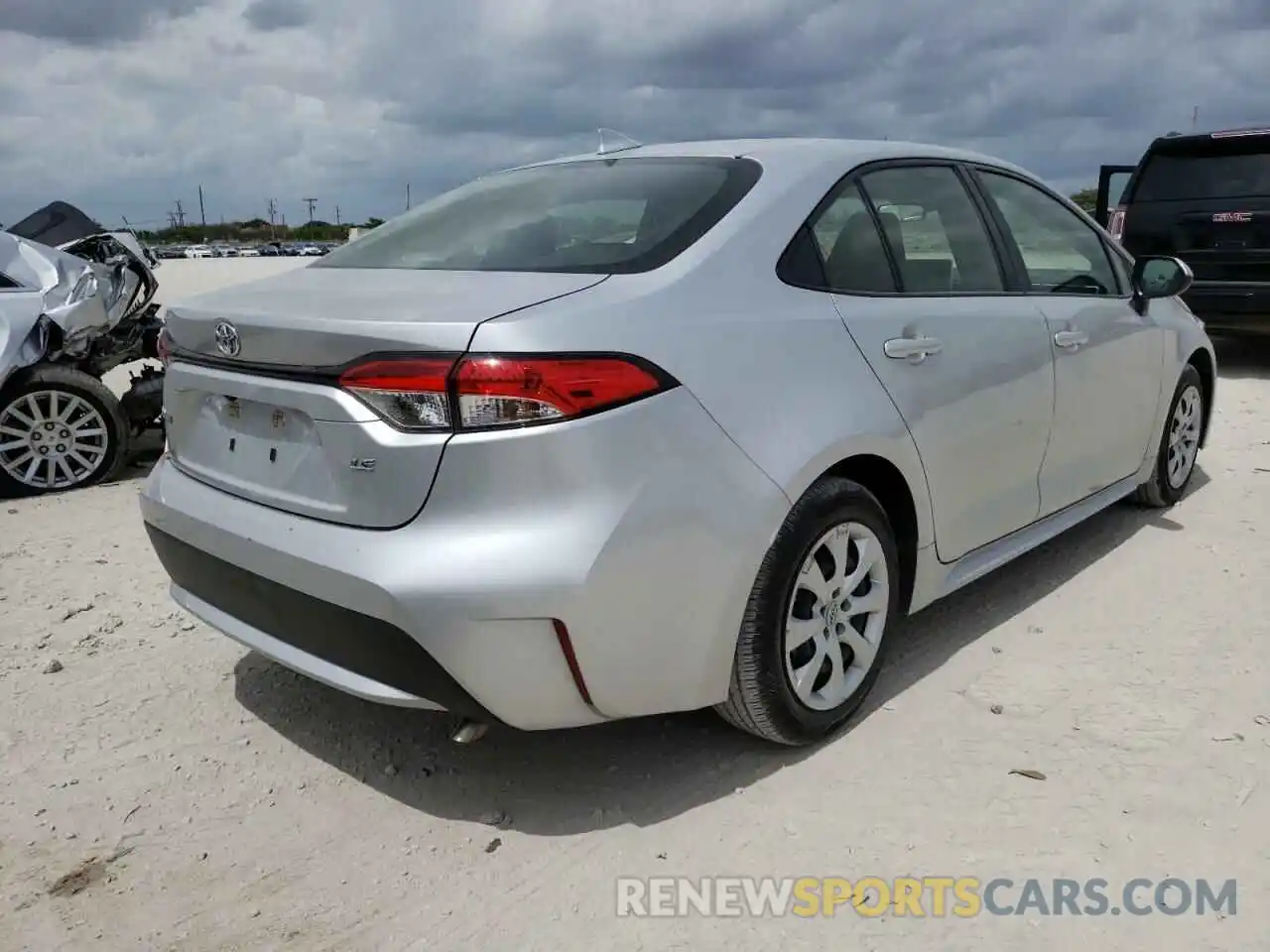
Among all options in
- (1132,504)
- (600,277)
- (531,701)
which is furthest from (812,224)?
(1132,504)

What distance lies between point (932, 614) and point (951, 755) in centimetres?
106

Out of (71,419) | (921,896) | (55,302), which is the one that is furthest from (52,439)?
(921,896)

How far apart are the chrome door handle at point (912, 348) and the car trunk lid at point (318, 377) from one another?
94 centimetres

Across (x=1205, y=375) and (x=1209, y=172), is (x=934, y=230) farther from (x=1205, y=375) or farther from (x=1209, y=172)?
(x=1209, y=172)

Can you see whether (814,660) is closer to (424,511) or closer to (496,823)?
(496,823)

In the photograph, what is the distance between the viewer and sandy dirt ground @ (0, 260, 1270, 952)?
7.44 feet

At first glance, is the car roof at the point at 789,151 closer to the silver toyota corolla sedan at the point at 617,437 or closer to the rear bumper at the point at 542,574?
the silver toyota corolla sedan at the point at 617,437

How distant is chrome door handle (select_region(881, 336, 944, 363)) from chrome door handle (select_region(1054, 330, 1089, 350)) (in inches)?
32.7

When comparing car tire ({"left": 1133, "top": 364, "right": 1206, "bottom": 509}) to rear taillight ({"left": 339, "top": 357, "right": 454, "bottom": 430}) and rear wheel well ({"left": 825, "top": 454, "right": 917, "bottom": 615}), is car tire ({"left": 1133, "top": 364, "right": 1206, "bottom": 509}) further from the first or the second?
rear taillight ({"left": 339, "top": 357, "right": 454, "bottom": 430})

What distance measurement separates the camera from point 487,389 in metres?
2.19

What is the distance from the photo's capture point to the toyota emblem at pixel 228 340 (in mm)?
2582

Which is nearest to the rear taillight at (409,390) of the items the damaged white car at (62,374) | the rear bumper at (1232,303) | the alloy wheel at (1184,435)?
the alloy wheel at (1184,435)

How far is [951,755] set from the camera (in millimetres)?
2875

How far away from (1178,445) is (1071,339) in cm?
161
